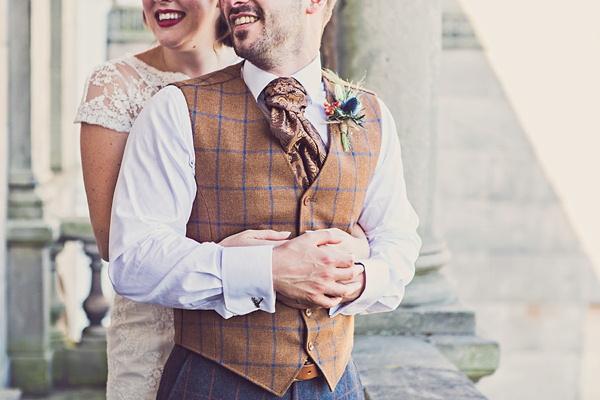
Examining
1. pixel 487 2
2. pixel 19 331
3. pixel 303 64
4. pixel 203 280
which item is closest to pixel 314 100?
pixel 303 64

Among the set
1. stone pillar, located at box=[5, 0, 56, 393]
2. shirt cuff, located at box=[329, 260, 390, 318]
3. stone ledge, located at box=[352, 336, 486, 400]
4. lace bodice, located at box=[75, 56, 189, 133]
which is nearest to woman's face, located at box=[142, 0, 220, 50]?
lace bodice, located at box=[75, 56, 189, 133]

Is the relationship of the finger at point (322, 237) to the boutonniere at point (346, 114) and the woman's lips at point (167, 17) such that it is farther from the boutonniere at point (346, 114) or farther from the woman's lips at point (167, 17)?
the woman's lips at point (167, 17)

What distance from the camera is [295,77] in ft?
5.56

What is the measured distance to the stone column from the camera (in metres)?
2.85

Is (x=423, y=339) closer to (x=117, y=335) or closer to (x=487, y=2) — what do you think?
(x=117, y=335)

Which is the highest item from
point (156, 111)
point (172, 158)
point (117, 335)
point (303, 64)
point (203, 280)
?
point (303, 64)

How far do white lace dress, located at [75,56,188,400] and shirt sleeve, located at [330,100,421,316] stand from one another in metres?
0.68

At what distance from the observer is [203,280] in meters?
1.46

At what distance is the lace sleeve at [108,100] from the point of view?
6.01 feet

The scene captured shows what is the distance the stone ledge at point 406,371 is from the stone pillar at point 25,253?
7.81 feet

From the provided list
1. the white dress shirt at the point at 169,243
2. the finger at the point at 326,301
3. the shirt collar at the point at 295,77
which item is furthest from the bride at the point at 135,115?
the finger at the point at 326,301

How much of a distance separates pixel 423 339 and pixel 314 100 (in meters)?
1.54

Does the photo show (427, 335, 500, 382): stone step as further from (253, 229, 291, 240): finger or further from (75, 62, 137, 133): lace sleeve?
(75, 62, 137, 133): lace sleeve

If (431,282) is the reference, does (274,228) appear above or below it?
above
